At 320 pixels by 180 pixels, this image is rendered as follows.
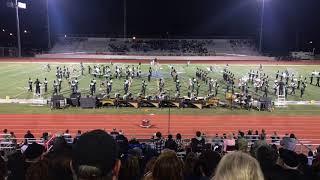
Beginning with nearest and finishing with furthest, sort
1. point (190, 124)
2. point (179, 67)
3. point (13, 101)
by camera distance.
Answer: point (190, 124) → point (13, 101) → point (179, 67)

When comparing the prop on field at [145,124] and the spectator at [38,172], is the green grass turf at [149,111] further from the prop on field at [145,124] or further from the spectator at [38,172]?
the spectator at [38,172]

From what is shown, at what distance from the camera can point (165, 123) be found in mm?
22234

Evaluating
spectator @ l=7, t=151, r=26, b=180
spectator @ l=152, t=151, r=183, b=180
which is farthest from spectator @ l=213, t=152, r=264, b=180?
spectator @ l=7, t=151, r=26, b=180

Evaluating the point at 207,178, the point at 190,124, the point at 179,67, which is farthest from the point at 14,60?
the point at 207,178

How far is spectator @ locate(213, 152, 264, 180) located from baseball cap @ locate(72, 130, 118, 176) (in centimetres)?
Result: 63

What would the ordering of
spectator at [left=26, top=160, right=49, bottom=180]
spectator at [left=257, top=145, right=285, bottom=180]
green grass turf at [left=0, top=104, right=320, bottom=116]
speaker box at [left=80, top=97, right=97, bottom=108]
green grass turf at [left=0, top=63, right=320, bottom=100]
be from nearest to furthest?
spectator at [left=26, top=160, right=49, bottom=180] → spectator at [left=257, top=145, right=285, bottom=180] → green grass turf at [left=0, top=104, right=320, bottom=116] → speaker box at [left=80, top=97, right=97, bottom=108] → green grass turf at [left=0, top=63, right=320, bottom=100]

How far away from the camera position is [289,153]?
197 inches

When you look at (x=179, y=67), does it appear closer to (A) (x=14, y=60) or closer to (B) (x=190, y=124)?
(A) (x=14, y=60)

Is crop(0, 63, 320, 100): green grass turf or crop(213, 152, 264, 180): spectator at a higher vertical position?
crop(213, 152, 264, 180): spectator

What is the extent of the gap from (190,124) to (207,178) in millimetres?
17260

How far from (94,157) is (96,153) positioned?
25mm

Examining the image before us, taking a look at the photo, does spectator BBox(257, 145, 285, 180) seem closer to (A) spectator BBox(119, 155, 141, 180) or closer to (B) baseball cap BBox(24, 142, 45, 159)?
(A) spectator BBox(119, 155, 141, 180)

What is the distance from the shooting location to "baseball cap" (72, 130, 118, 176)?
2.53 meters

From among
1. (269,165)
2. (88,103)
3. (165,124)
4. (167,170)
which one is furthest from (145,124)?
(167,170)
